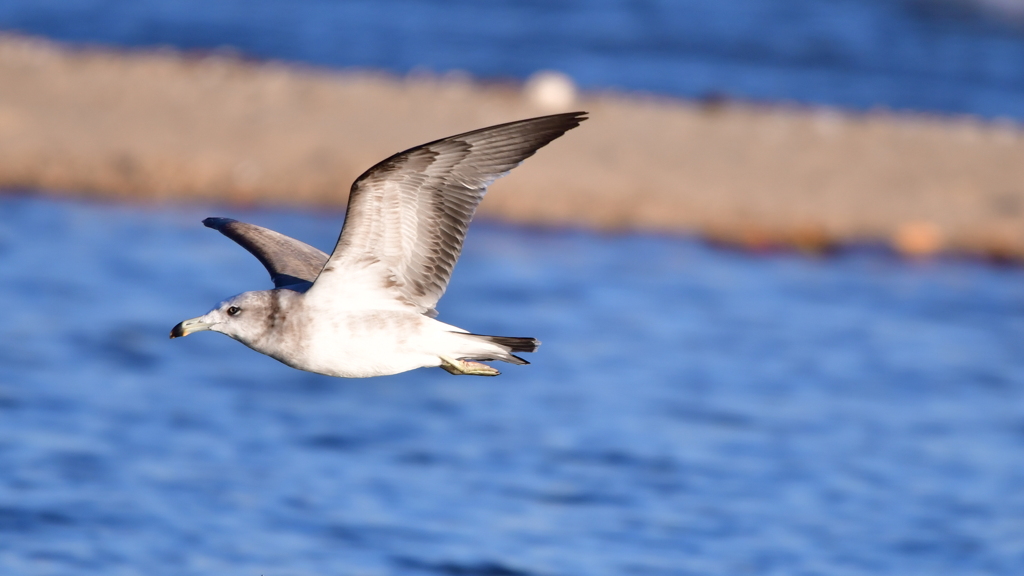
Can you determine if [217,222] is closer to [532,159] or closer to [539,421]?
[539,421]

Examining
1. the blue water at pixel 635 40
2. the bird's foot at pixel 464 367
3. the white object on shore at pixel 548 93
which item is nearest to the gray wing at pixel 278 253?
the bird's foot at pixel 464 367

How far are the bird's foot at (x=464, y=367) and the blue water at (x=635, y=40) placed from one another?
16.5m

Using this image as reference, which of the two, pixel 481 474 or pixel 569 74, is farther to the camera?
pixel 569 74

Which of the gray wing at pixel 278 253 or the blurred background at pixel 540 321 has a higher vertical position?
the blurred background at pixel 540 321

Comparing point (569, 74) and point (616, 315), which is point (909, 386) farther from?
point (569, 74)

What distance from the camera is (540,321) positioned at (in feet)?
48.9

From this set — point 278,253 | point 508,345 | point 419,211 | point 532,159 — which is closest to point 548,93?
point 532,159

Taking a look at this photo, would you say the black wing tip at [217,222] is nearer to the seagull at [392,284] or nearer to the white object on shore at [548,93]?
the seagull at [392,284]

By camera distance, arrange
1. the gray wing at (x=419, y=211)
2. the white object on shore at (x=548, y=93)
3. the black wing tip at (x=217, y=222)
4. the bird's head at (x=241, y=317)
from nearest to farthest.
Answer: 1. the gray wing at (x=419, y=211)
2. the bird's head at (x=241, y=317)
3. the black wing tip at (x=217, y=222)
4. the white object on shore at (x=548, y=93)

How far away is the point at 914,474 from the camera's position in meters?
12.2

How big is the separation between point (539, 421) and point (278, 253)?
5537 millimetres

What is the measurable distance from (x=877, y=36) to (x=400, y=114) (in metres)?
12.8

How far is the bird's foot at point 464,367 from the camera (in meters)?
6.87

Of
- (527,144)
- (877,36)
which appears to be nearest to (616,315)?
(527,144)
